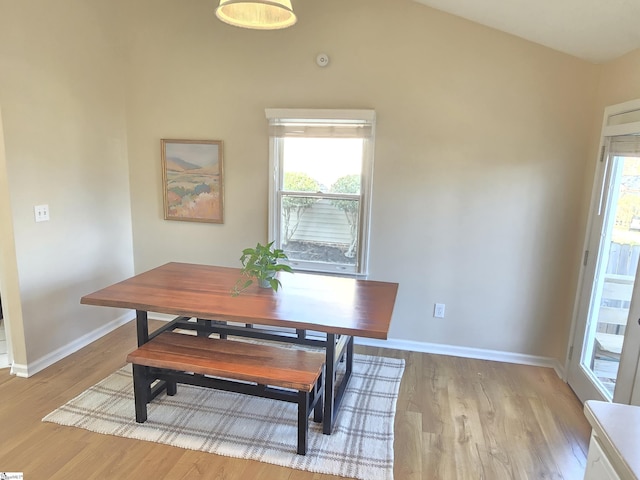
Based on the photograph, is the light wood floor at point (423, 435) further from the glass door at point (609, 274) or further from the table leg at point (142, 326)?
the table leg at point (142, 326)

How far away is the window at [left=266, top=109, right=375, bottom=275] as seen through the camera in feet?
11.0

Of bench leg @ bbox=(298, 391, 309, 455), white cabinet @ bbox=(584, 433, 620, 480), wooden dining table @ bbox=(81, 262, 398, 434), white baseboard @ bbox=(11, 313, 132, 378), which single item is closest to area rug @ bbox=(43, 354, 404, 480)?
bench leg @ bbox=(298, 391, 309, 455)

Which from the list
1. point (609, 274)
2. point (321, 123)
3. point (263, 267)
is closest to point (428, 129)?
point (321, 123)

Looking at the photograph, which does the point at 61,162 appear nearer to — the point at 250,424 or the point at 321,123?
the point at 321,123

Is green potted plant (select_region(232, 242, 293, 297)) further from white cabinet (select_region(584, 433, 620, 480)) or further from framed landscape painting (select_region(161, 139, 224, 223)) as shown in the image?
white cabinet (select_region(584, 433, 620, 480))

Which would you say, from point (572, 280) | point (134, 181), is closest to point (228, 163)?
point (134, 181)

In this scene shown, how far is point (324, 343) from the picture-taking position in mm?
2795

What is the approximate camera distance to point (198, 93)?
3.57 meters

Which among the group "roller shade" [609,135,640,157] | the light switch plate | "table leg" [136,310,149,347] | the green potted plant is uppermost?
"roller shade" [609,135,640,157]

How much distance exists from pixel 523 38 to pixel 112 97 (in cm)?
326

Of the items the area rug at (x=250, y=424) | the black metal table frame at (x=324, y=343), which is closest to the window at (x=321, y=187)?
the black metal table frame at (x=324, y=343)

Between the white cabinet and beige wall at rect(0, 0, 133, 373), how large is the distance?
10.9 ft

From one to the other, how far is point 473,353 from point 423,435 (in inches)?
48.0

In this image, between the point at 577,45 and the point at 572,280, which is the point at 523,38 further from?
the point at 572,280
